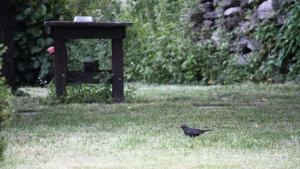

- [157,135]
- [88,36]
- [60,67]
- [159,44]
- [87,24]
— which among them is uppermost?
[87,24]

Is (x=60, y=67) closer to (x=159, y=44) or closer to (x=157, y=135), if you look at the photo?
(x=157, y=135)

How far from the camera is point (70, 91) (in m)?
9.16

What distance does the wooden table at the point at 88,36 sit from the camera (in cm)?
899

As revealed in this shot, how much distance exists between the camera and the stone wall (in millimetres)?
13344

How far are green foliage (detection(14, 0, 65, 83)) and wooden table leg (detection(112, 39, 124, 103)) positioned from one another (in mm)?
4641

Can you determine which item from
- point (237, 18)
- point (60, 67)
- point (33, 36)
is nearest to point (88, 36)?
point (60, 67)

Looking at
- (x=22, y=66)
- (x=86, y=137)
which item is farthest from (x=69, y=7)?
(x=86, y=137)

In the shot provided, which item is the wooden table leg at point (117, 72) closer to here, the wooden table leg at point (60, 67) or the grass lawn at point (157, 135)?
the grass lawn at point (157, 135)

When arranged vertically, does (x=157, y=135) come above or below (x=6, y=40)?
below

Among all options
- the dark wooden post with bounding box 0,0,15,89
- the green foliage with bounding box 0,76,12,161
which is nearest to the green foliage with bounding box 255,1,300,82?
the dark wooden post with bounding box 0,0,15,89

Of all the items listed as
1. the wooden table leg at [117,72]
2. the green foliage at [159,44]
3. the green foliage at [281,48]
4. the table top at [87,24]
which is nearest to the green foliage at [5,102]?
the table top at [87,24]

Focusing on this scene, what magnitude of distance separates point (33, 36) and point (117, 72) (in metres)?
5.07

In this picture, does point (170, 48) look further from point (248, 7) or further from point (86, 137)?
point (86, 137)

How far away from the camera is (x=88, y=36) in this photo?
29.7 feet
